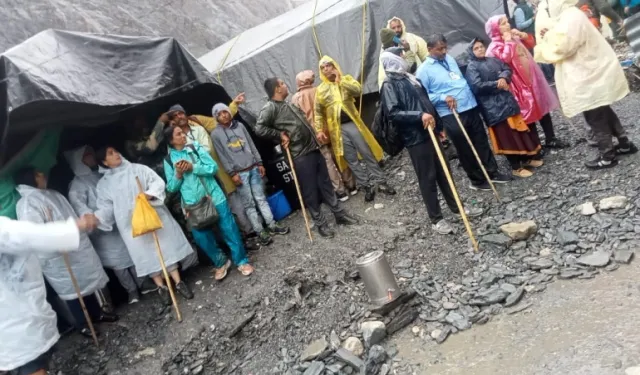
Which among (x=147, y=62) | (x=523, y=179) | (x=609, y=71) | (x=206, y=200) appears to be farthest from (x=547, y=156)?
(x=147, y=62)

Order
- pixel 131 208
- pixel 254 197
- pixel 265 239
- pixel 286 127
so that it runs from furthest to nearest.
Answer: pixel 254 197, pixel 265 239, pixel 286 127, pixel 131 208

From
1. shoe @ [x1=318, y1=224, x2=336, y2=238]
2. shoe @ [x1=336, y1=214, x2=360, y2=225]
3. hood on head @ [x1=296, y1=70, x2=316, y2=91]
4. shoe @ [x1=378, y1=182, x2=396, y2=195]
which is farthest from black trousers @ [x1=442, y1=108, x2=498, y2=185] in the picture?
hood on head @ [x1=296, y1=70, x2=316, y2=91]

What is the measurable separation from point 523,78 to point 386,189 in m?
2.14

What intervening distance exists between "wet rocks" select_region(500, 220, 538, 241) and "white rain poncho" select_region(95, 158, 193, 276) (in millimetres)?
3420

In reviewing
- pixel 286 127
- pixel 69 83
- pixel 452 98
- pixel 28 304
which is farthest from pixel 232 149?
pixel 28 304

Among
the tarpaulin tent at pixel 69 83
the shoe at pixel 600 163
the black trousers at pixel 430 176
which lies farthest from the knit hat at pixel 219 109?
the shoe at pixel 600 163

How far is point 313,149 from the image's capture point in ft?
17.9

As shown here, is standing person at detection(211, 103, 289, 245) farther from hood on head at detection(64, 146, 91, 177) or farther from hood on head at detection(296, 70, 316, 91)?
hood on head at detection(64, 146, 91, 177)

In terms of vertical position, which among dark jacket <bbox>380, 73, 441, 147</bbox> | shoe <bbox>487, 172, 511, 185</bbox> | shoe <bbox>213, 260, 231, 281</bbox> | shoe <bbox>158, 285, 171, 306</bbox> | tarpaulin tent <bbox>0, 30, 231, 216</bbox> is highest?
tarpaulin tent <bbox>0, 30, 231, 216</bbox>

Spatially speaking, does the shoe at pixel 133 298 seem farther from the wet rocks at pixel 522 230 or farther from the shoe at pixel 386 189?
the wet rocks at pixel 522 230

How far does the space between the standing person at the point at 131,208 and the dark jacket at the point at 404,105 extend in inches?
100

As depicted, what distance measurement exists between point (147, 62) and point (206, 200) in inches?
Answer: 66.3

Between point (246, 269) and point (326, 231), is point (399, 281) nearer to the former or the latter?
point (326, 231)

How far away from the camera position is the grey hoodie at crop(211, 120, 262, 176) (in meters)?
5.86
